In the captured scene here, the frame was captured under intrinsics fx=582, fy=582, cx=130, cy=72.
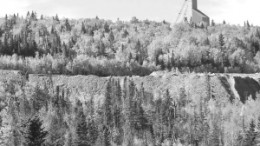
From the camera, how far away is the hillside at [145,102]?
126 m

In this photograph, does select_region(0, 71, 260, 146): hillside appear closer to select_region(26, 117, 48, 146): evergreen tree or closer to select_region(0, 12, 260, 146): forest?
select_region(0, 12, 260, 146): forest

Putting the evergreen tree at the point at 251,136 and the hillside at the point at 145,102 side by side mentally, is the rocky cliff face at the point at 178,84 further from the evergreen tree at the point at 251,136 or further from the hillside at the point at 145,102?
the evergreen tree at the point at 251,136

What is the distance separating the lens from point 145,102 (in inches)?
5615

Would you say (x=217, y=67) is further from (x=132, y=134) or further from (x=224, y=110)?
(x=132, y=134)

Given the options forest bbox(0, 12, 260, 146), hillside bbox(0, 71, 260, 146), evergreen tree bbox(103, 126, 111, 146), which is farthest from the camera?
hillside bbox(0, 71, 260, 146)

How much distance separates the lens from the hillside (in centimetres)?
12569

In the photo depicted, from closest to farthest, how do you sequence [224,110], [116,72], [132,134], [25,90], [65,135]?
[65,135], [132,134], [224,110], [25,90], [116,72]

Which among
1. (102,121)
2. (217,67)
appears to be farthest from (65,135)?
(217,67)

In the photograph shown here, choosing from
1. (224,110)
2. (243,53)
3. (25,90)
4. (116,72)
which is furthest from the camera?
(243,53)

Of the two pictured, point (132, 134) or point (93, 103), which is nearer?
point (132, 134)

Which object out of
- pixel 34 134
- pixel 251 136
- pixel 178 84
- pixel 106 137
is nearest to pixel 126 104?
pixel 106 137

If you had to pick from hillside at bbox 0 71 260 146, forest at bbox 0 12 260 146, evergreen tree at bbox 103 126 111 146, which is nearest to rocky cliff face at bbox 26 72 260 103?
hillside at bbox 0 71 260 146

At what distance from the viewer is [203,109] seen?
139125 mm

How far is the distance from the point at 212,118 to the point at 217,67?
5069 cm
